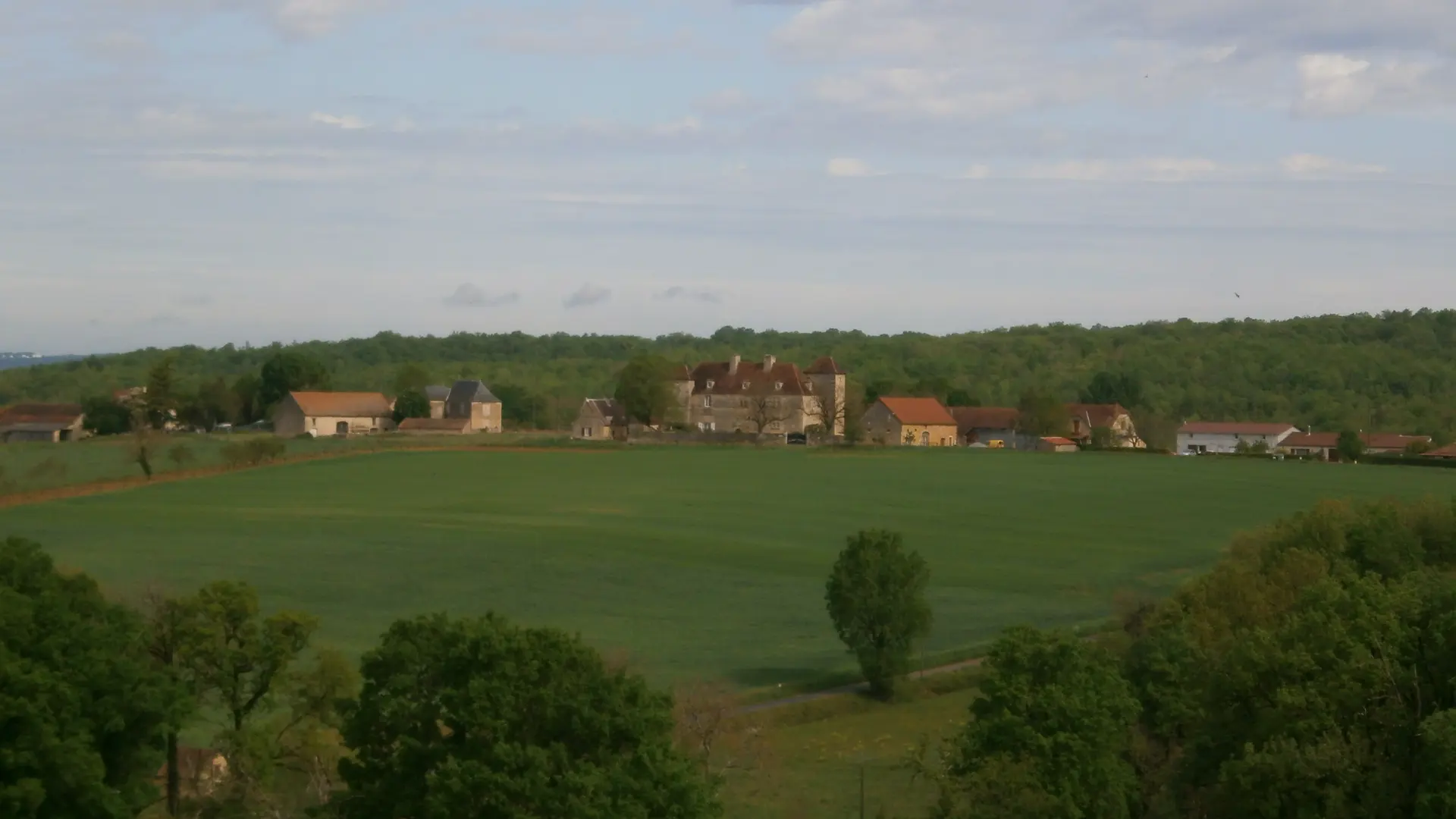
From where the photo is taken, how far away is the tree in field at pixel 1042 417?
114m

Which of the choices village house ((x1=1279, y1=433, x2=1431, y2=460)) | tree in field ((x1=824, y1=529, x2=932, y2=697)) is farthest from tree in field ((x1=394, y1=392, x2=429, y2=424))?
tree in field ((x1=824, y1=529, x2=932, y2=697))

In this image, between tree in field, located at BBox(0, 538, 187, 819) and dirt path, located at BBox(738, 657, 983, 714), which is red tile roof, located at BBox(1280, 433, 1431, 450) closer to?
dirt path, located at BBox(738, 657, 983, 714)

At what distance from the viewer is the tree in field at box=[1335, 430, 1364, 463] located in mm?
97312

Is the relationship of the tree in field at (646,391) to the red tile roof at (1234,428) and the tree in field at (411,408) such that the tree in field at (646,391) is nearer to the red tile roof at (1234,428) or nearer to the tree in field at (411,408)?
the tree in field at (411,408)

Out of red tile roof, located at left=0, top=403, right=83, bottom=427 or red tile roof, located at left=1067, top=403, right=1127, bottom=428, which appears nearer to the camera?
red tile roof, located at left=0, top=403, right=83, bottom=427

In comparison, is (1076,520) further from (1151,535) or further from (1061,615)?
(1061,615)

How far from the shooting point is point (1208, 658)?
2508 centimetres

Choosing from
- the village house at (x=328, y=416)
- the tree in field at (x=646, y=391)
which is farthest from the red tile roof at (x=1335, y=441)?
the village house at (x=328, y=416)

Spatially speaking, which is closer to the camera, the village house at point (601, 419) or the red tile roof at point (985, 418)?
the village house at point (601, 419)

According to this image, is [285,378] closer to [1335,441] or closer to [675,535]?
[675,535]

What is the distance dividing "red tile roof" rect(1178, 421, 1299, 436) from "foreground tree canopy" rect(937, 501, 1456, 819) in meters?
103

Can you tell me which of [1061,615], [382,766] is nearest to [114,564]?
[1061,615]

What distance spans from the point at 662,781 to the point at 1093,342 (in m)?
177

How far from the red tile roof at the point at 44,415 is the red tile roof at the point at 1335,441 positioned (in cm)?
7725
